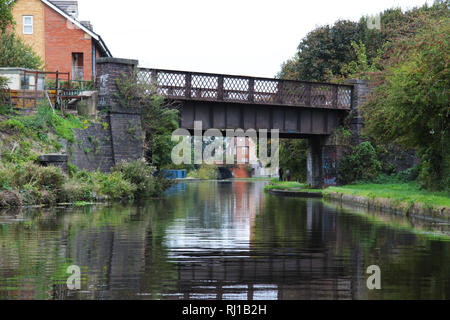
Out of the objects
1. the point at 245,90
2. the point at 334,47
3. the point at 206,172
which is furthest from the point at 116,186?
the point at 206,172

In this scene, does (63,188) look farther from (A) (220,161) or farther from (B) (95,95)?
(A) (220,161)

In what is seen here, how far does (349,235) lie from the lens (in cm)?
1388

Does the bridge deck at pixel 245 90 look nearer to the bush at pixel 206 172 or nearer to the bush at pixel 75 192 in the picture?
the bush at pixel 75 192

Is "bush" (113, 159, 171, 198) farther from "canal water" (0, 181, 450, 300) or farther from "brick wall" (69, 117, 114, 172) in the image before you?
"canal water" (0, 181, 450, 300)

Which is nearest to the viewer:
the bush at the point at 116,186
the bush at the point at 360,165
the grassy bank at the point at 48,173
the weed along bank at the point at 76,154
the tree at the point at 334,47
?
the grassy bank at the point at 48,173

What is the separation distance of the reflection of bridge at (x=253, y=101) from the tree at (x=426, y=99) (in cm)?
986

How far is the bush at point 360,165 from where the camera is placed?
39125 millimetres

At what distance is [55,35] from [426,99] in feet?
113

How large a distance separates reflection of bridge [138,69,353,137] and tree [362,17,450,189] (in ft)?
→ 32.4

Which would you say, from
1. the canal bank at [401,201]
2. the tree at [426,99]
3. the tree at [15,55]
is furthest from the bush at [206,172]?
the tree at [426,99]

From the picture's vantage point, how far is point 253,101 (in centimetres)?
3550

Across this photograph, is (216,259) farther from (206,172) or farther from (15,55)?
(206,172)
